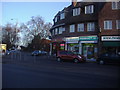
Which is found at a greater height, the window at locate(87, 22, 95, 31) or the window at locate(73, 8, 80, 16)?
the window at locate(73, 8, 80, 16)

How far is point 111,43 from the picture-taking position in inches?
1081

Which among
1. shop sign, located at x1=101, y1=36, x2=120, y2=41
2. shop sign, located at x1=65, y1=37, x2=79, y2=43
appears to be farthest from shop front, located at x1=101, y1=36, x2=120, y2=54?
shop sign, located at x1=65, y1=37, x2=79, y2=43

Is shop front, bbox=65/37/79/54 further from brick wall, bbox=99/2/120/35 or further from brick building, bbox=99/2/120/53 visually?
brick wall, bbox=99/2/120/35

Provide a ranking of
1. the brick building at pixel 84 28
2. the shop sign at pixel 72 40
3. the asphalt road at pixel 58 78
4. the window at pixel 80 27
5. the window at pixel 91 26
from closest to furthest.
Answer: the asphalt road at pixel 58 78
the brick building at pixel 84 28
the window at pixel 91 26
the window at pixel 80 27
the shop sign at pixel 72 40

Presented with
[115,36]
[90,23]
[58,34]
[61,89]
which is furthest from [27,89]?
[58,34]

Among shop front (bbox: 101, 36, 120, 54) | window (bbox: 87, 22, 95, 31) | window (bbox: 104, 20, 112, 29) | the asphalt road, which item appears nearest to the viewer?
the asphalt road

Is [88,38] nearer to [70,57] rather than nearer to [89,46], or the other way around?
[89,46]

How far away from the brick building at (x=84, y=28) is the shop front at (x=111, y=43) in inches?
21.5

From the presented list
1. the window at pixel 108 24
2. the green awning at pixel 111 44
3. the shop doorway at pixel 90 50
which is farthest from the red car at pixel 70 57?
the window at pixel 108 24

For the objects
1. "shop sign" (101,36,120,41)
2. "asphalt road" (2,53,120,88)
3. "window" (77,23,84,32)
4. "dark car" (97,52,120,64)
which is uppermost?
"window" (77,23,84,32)

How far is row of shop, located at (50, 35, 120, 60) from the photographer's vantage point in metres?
27.6

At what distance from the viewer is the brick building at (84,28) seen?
28.7m

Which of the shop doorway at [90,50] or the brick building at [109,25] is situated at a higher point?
the brick building at [109,25]

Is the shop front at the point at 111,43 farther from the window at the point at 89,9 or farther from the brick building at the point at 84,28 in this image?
the window at the point at 89,9
